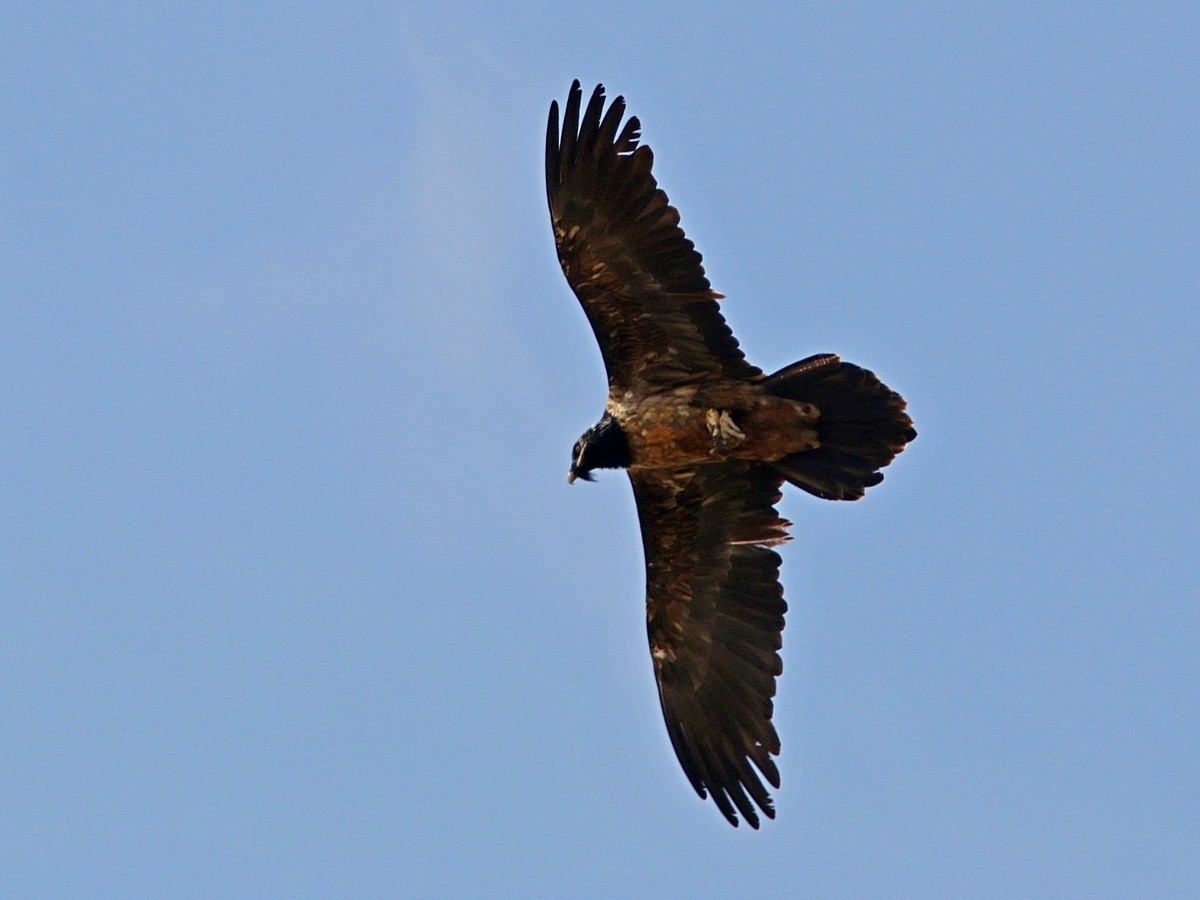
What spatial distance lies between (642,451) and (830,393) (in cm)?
160

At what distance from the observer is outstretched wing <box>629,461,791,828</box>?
15227 mm

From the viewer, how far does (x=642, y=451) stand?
15031 millimetres

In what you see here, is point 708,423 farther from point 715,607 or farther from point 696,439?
point 715,607

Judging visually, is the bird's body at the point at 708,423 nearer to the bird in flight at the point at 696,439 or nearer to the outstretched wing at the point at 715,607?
the bird in flight at the point at 696,439

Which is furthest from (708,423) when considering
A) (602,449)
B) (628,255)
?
(628,255)

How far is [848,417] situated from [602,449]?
1995 mm

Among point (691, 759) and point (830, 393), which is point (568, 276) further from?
point (691, 759)

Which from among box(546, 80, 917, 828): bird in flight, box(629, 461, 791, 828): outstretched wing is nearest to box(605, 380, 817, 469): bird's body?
box(546, 80, 917, 828): bird in flight

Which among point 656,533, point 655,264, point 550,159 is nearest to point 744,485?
point 656,533

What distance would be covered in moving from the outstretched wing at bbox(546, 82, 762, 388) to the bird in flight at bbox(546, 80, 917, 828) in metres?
0.01

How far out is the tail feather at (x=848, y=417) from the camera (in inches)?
564

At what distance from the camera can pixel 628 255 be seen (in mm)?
14289

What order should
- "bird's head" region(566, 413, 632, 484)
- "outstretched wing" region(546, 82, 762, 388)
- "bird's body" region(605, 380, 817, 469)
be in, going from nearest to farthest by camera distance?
"outstretched wing" region(546, 82, 762, 388) → "bird's body" region(605, 380, 817, 469) → "bird's head" region(566, 413, 632, 484)

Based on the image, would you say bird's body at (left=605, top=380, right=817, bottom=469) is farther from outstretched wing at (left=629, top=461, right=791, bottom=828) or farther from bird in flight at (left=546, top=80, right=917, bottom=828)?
outstretched wing at (left=629, top=461, right=791, bottom=828)
